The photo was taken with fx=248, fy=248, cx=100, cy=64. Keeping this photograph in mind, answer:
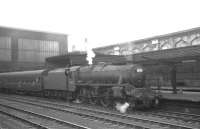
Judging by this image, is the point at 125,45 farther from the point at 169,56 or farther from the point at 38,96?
the point at 169,56

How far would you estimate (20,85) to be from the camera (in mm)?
25594

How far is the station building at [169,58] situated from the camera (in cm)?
1291

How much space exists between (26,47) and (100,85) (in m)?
30.7

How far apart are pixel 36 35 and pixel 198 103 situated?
3547 centimetres

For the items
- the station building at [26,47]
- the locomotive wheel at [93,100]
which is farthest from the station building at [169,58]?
the station building at [26,47]

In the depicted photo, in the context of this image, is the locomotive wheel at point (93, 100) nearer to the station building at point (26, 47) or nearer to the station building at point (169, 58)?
the station building at point (169, 58)

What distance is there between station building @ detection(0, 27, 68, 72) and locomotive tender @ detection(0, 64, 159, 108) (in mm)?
19722

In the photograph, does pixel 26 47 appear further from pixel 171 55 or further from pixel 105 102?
pixel 171 55

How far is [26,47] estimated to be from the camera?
1670 inches

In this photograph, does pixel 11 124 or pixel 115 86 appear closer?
pixel 11 124

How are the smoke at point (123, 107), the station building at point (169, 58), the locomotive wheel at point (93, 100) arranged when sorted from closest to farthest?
the station building at point (169, 58)
the smoke at point (123, 107)
the locomotive wheel at point (93, 100)

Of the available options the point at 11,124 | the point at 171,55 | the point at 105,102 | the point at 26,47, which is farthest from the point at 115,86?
the point at 26,47

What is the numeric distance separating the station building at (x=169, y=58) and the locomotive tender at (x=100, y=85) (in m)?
1.18

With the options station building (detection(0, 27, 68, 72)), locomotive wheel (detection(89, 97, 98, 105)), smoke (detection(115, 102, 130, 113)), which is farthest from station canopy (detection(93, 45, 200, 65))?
station building (detection(0, 27, 68, 72))
